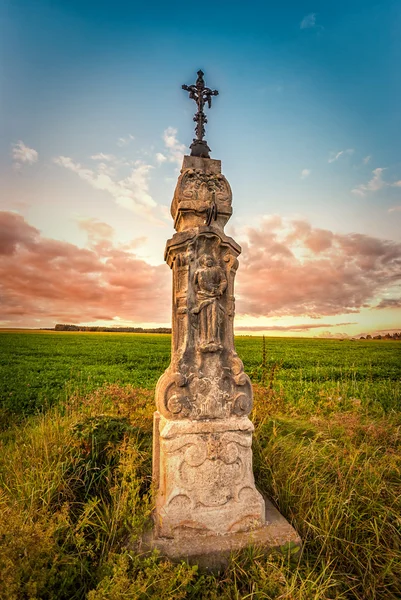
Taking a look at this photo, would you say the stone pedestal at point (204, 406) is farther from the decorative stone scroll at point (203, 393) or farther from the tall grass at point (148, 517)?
the tall grass at point (148, 517)

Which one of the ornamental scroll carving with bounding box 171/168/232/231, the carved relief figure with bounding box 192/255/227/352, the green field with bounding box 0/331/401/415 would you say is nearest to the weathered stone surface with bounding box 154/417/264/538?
the carved relief figure with bounding box 192/255/227/352

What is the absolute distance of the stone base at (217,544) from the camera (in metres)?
2.56

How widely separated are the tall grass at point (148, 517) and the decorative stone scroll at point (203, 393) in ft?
0.98

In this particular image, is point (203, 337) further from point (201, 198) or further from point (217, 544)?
point (217, 544)

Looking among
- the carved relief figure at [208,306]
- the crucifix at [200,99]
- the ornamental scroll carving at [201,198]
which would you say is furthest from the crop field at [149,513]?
the crucifix at [200,99]

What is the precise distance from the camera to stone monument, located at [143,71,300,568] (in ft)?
9.07

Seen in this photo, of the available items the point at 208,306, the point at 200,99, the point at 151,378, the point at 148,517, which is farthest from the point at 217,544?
the point at 151,378

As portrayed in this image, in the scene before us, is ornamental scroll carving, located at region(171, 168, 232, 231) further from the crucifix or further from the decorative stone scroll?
the crucifix

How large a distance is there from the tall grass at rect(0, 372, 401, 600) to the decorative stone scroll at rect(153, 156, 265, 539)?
0.98 feet

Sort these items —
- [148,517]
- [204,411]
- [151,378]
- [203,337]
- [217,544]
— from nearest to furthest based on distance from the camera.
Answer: [217,544] < [148,517] < [204,411] < [203,337] < [151,378]

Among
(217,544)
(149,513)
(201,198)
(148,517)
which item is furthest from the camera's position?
(201,198)

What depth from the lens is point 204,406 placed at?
2.99 meters

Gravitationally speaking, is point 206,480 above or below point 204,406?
below

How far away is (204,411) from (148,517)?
1.00 metres
